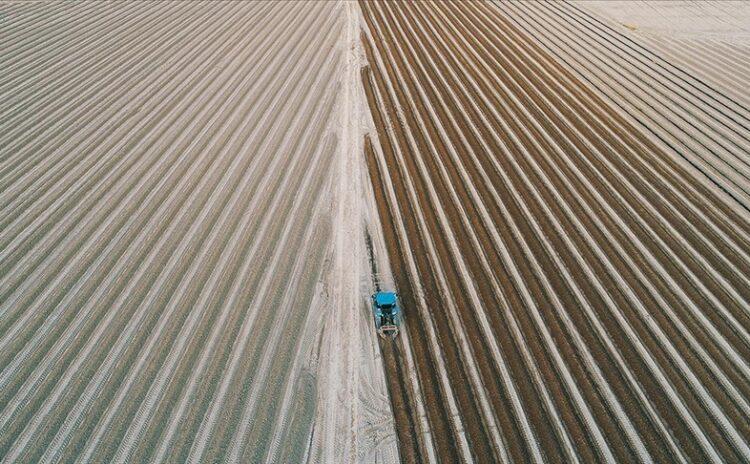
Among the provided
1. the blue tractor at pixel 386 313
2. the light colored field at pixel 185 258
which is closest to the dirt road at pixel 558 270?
the blue tractor at pixel 386 313

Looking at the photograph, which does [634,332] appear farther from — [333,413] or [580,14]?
[580,14]

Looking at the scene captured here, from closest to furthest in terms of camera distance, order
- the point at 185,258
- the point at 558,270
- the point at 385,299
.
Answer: the point at 385,299
the point at 558,270
the point at 185,258

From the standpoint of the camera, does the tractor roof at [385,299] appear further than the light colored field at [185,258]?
Yes

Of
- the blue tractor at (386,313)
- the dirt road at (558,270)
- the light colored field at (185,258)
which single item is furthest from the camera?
the blue tractor at (386,313)

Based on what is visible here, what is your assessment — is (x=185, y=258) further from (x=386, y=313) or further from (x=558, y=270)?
(x=558, y=270)

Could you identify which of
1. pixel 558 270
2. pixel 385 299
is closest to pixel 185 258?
pixel 385 299

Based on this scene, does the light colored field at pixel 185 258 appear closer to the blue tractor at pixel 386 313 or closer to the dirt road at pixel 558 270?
the blue tractor at pixel 386 313

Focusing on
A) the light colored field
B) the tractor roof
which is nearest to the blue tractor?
the tractor roof
